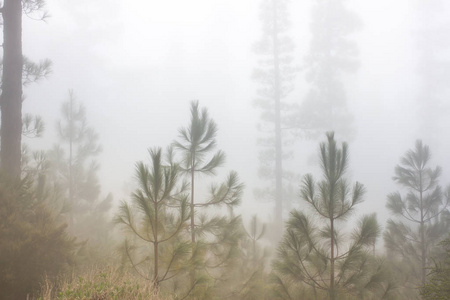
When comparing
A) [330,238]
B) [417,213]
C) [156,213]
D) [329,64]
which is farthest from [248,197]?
[156,213]

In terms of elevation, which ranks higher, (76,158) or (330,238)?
(76,158)

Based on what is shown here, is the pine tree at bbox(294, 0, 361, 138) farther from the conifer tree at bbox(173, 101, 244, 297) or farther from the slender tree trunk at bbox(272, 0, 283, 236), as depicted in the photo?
the conifer tree at bbox(173, 101, 244, 297)

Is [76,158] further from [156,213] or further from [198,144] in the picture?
[156,213]

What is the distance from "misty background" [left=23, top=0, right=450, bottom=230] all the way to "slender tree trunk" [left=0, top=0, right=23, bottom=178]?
121ft

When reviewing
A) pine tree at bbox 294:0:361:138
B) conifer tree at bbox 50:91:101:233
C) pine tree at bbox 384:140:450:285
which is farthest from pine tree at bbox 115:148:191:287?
pine tree at bbox 294:0:361:138

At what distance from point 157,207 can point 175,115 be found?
8261 cm

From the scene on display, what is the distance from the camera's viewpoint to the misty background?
6600 cm

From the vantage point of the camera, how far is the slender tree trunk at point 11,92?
808 cm

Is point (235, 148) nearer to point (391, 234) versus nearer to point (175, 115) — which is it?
point (175, 115)

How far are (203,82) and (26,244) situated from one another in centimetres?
9238

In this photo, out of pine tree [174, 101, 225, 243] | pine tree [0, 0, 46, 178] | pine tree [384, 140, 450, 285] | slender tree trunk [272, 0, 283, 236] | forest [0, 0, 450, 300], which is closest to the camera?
forest [0, 0, 450, 300]

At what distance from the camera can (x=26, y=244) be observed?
227 inches

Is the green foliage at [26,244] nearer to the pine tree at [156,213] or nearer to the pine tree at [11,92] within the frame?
the pine tree at [11,92]

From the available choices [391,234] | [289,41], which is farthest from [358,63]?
[391,234]
